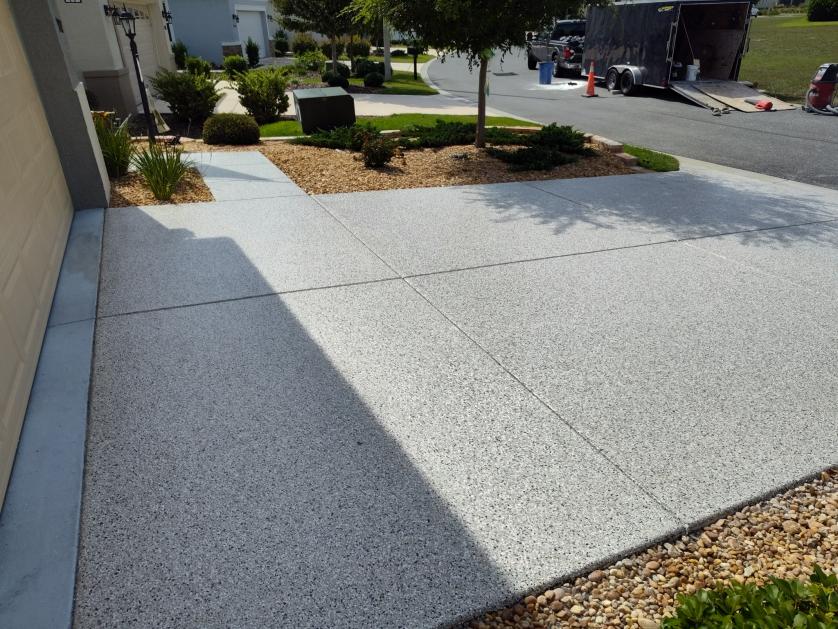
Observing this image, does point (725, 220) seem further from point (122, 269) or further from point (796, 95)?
point (796, 95)

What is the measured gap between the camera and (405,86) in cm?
2377

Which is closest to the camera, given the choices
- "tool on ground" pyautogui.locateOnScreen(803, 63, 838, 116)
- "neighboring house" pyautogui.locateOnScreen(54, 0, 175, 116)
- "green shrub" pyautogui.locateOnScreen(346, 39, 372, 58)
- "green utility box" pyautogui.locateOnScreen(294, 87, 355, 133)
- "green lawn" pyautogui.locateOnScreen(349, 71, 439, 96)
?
"green utility box" pyautogui.locateOnScreen(294, 87, 355, 133)

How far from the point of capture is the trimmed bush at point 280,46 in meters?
40.0

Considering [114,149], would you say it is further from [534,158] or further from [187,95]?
[534,158]

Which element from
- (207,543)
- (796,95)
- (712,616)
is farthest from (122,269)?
(796,95)

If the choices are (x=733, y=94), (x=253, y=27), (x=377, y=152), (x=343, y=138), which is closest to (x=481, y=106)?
(x=377, y=152)

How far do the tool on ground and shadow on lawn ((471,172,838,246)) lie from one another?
30.8 ft

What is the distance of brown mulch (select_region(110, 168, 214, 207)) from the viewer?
7.55 m

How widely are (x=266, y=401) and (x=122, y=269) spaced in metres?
2.82

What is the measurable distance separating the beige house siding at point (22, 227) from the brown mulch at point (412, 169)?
332 cm

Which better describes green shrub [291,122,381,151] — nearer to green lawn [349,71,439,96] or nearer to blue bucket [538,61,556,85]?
green lawn [349,71,439,96]

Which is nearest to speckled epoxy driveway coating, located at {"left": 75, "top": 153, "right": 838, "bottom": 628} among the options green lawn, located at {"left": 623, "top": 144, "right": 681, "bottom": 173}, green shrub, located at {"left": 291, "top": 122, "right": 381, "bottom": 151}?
green lawn, located at {"left": 623, "top": 144, "right": 681, "bottom": 173}

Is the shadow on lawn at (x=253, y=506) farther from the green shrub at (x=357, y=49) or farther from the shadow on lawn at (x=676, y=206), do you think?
the green shrub at (x=357, y=49)

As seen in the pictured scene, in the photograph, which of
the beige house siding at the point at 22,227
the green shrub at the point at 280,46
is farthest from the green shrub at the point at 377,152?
the green shrub at the point at 280,46
